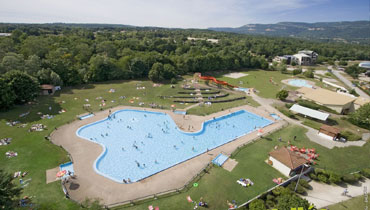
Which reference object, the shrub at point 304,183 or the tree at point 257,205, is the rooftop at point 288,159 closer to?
the shrub at point 304,183

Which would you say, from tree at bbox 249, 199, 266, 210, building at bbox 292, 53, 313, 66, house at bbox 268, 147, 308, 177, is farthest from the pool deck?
building at bbox 292, 53, 313, 66

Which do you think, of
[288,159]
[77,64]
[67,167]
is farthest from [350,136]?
[77,64]

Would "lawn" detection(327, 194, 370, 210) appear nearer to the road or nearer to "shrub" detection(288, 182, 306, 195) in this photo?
"shrub" detection(288, 182, 306, 195)

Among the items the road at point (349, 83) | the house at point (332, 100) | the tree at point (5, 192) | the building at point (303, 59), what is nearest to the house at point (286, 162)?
the house at point (332, 100)

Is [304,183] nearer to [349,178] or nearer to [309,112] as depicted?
[349,178]

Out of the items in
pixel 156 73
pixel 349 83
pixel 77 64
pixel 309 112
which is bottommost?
pixel 309 112

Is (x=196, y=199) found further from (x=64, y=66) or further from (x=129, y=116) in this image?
(x=64, y=66)
